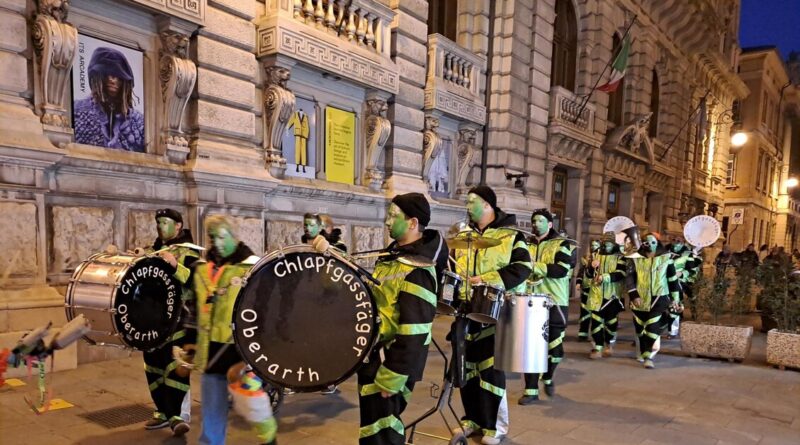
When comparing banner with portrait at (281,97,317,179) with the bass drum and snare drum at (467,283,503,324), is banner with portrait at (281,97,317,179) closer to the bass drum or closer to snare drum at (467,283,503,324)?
snare drum at (467,283,503,324)

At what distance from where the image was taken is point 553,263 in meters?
6.11

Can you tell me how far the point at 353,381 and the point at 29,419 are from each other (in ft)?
10.8

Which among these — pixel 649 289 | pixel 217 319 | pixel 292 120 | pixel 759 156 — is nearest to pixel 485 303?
pixel 217 319

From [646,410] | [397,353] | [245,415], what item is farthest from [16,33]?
[646,410]

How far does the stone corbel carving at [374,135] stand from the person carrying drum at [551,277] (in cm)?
528

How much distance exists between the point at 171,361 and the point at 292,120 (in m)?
6.14

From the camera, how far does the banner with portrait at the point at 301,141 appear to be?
9.69 metres

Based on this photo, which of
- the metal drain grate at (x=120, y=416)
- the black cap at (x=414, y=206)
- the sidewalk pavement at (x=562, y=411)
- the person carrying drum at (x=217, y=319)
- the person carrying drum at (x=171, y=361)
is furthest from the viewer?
the metal drain grate at (x=120, y=416)

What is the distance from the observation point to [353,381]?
649 cm

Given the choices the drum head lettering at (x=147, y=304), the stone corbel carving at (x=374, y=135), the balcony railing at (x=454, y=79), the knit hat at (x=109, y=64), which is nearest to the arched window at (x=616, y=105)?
the balcony railing at (x=454, y=79)

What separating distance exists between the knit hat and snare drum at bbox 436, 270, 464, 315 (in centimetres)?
596

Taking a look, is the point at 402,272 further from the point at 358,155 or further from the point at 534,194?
the point at 534,194

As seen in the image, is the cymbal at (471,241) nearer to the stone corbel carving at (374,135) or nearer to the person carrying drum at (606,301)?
the person carrying drum at (606,301)

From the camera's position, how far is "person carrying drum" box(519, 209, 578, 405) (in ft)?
19.4
